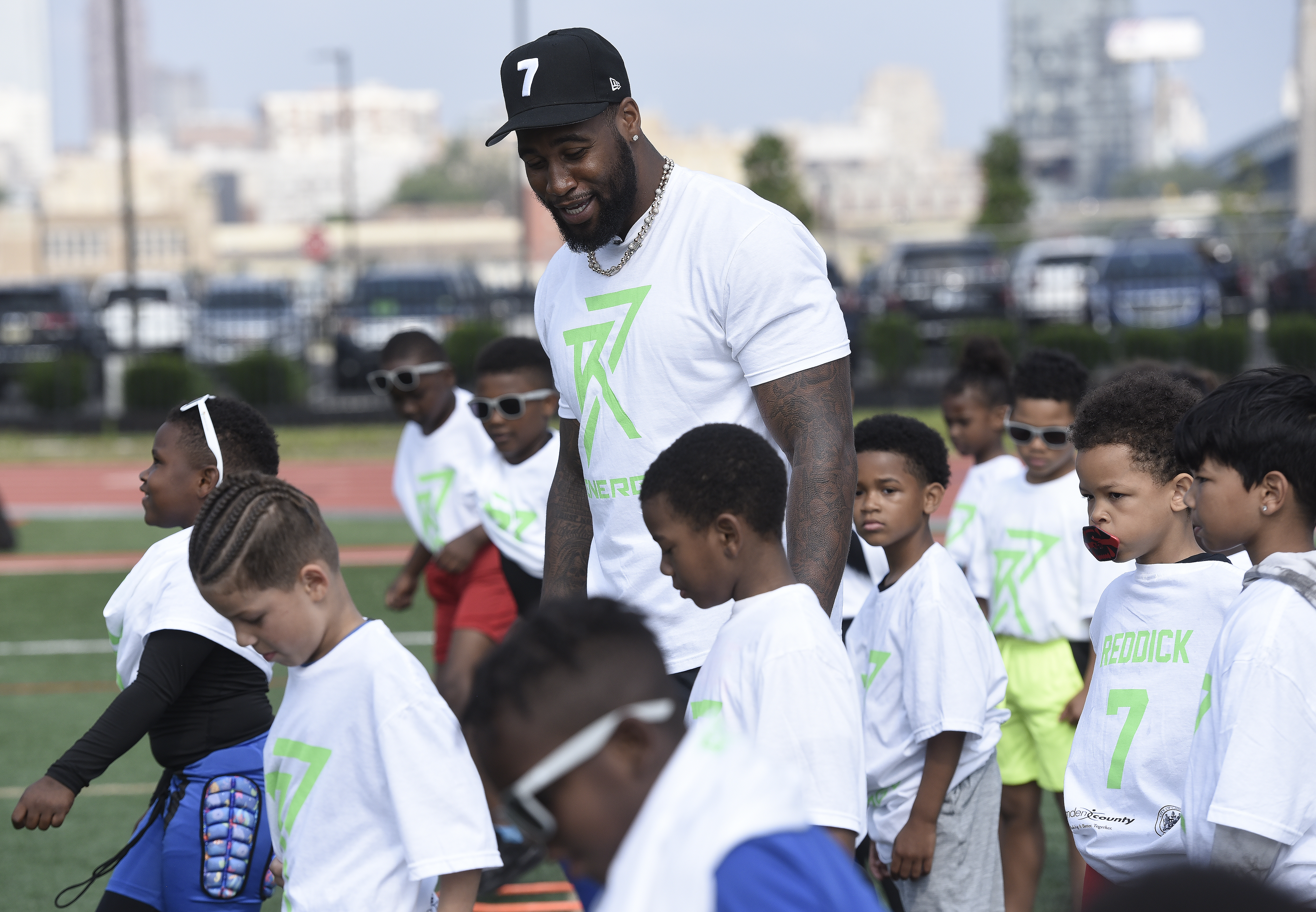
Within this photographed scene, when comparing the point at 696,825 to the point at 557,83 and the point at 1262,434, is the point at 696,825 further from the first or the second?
the point at 557,83

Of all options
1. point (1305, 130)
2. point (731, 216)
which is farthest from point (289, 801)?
point (1305, 130)

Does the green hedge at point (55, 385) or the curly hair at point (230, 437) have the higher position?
the curly hair at point (230, 437)

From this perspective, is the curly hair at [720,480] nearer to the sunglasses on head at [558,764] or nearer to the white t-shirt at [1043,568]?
the sunglasses on head at [558,764]

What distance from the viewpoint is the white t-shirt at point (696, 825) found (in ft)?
4.93

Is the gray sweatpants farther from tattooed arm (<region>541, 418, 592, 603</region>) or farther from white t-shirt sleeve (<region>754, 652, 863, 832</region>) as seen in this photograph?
white t-shirt sleeve (<region>754, 652, 863, 832</region>)

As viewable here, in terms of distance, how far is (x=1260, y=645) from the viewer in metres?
2.47

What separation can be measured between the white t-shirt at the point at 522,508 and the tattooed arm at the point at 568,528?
2.19 metres

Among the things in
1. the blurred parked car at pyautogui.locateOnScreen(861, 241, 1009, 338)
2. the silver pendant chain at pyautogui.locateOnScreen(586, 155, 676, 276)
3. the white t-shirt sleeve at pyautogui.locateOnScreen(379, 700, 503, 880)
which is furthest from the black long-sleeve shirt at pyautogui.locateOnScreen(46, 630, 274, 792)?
the blurred parked car at pyautogui.locateOnScreen(861, 241, 1009, 338)

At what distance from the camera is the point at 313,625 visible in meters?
2.81

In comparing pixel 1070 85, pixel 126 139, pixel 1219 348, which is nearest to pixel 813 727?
pixel 1219 348

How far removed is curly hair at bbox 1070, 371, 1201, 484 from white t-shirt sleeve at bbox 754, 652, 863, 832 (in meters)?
1.22

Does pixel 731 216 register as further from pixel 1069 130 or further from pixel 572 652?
pixel 1069 130

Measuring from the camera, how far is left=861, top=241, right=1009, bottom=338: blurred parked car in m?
A: 24.4

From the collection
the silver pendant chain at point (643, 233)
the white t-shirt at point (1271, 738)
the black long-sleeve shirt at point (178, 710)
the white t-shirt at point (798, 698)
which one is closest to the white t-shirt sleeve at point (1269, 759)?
the white t-shirt at point (1271, 738)
